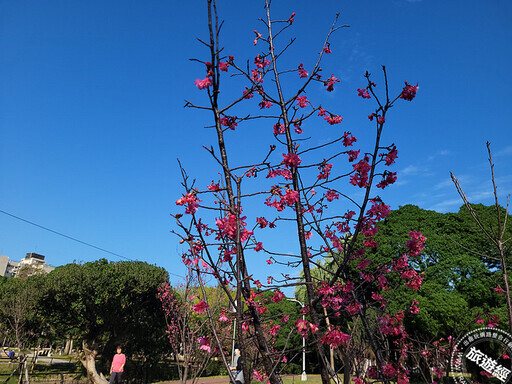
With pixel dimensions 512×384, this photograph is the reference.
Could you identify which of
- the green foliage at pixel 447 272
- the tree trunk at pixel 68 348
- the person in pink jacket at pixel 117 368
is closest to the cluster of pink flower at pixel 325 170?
the person in pink jacket at pixel 117 368

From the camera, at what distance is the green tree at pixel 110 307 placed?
18828 mm

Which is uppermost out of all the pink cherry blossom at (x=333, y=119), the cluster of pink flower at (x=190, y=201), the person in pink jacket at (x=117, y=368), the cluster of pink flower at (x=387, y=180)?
the pink cherry blossom at (x=333, y=119)

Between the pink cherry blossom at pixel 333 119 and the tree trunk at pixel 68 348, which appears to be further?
the tree trunk at pixel 68 348

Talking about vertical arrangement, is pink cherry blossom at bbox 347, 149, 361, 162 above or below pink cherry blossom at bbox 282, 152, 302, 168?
above

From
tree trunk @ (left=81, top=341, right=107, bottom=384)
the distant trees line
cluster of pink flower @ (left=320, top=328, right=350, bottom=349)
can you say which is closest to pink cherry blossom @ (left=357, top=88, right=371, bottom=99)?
cluster of pink flower @ (left=320, top=328, right=350, bottom=349)

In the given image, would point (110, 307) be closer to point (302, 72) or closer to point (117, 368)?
point (117, 368)

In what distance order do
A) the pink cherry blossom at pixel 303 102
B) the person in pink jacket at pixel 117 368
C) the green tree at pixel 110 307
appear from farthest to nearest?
the green tree at pixel 110 307 < the person in pink jacket at pixel 117 368 < the pink cherry blossom at pixel 303 102

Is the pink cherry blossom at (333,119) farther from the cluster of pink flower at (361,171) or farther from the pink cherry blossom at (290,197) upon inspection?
the pink cherry blossom at (290,197)

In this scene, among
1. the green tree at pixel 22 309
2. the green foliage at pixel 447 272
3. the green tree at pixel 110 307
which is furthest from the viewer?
the green tree at pixel 110 307

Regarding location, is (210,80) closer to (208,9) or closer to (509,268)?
(208,9)

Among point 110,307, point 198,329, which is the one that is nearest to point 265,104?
point 198,329

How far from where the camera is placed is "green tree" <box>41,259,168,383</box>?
18.8 metres

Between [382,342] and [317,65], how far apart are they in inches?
105

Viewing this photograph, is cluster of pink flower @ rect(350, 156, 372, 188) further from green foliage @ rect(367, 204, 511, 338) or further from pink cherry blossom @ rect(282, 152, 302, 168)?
green foliage @ rect(367, 204, 511, 338)
